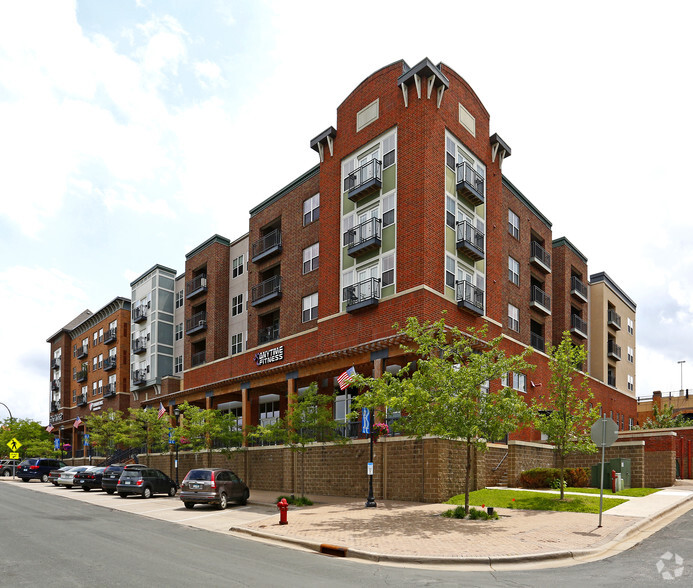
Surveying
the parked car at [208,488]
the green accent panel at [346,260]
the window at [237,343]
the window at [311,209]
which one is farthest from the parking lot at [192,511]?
the window at [311,209]

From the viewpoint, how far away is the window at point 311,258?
39562 mm

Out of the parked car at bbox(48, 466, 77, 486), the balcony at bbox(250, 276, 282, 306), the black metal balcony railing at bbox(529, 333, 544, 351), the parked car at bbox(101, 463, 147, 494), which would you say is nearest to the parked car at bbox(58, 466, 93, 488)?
the parked car at bbox(48, 466, 77, 486)

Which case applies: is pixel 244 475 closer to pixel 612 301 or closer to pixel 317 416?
pixel 317 416

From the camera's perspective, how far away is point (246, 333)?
48.5m

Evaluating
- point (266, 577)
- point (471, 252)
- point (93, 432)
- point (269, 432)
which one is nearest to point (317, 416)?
point (269, 432)

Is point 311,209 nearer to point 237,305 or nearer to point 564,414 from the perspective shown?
point 237,305

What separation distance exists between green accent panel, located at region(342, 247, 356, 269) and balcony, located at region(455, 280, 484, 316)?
5.97m

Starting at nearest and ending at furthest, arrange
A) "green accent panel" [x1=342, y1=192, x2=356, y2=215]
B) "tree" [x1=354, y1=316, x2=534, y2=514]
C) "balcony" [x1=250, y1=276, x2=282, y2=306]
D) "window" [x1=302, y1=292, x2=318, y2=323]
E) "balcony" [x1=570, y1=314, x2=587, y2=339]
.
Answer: "tree" [x1=354, y1=316, x2=534, y2=514] → "green accent panel" [x1=342, y1=192, x2=356, y2=215] → "window" [x1=302, y1=292, x2=318, y2=323] → "balcony" [x1=250, y1=276, x2=282, y2=306] → "balcony" [x1=570, y1=314, x2=587, y2=339]

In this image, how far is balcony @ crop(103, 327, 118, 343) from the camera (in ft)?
235

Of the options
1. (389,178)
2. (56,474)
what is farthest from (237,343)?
(389,178)

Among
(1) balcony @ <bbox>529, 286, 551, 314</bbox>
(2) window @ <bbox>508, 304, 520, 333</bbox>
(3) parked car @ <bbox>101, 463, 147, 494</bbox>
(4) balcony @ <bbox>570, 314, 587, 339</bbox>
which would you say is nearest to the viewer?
(3) parked car @ <bbox>101, 463, 147, 494</bbox>

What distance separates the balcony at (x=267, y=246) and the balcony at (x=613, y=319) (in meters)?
31.4

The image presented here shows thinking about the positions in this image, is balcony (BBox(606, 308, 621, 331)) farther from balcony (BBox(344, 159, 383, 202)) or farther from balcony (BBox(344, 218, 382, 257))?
balcony (BBox(344, 159, 383, 202))

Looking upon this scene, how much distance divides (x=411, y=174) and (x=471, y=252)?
5.48 m
